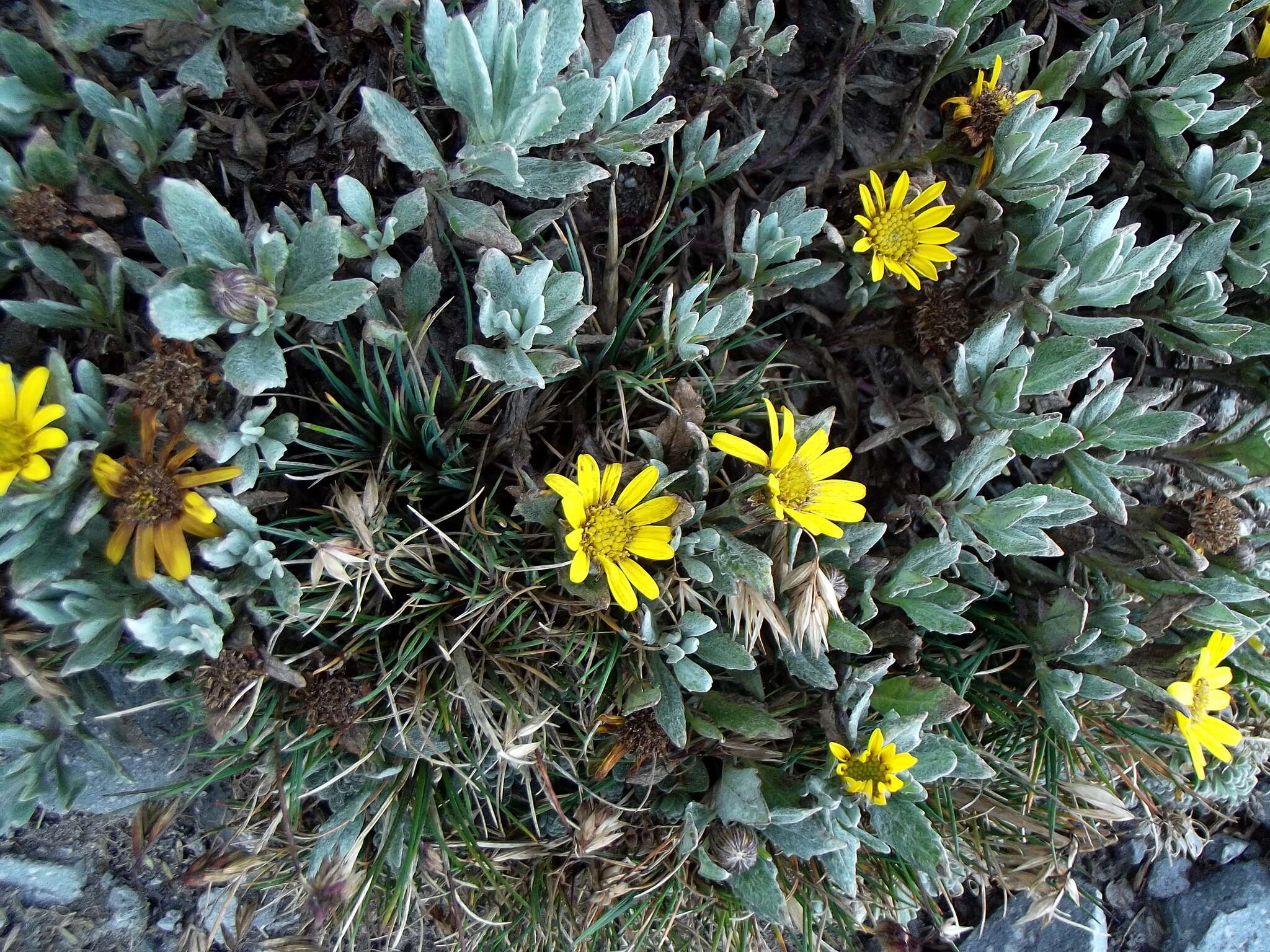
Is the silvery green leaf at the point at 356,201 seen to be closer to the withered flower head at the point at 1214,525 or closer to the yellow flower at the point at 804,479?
the yellow flower at the point at 804,479

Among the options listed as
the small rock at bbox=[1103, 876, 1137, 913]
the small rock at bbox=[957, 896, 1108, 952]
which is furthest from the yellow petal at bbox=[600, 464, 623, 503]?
the small rock at bbox=[1103, 876, 1137, 913]

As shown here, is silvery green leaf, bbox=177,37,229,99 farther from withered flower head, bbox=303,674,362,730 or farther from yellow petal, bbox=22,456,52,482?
withered flower head, bbox=303,674,362,730

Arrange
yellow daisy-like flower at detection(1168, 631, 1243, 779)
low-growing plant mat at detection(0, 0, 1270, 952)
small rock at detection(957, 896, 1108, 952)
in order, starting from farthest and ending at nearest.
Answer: small rock at detection(957, 896, 1108, 952) < yellow daisy-like flower at detection(1168, 631, 1243, 779) < low-growing plant mat at detection(0, 0, 1270, 952)

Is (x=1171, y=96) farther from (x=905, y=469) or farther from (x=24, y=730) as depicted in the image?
(x=24, y=730)

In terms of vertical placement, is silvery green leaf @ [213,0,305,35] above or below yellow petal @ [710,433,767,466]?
above

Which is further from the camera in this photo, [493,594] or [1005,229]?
[1005,229]

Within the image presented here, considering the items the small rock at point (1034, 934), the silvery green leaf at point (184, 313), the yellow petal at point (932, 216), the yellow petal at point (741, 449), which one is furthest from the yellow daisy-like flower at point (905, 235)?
the small rock at point (1034, 934)

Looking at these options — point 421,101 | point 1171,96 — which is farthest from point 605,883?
point 1171,96
